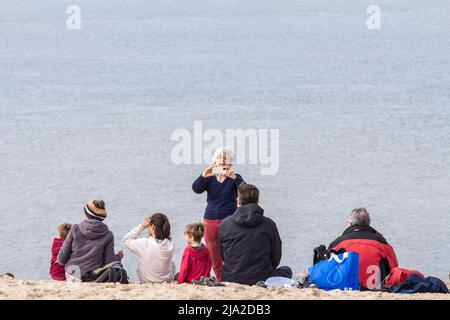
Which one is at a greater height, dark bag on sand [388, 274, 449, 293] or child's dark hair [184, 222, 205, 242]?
child's dark hair [184, 222, 205, 242]

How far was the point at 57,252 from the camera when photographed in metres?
11.4

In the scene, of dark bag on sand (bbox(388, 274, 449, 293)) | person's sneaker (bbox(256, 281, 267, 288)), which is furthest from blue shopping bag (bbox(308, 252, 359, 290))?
person's sneaker (bbox(256, 281, 267, 288))

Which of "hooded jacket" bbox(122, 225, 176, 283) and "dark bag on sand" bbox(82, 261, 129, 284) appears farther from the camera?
"hooded jacket" bbox(122, 225, 176, 283)

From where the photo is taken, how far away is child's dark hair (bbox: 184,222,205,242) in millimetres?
10664

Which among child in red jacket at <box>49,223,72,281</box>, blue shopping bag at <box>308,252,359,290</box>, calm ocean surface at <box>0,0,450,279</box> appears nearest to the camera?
blue shopping bag at <box>308,252,359,290</box>

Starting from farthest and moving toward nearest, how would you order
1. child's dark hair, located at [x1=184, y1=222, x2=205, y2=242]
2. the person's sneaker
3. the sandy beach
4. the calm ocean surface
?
the calm ocean surface
child's dark hair, located at [x1=184, y1=222, x2=205, y2=242]
the person's sneaker
the sandy beach

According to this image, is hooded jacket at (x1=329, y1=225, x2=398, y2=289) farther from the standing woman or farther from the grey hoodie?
the grey hoodie

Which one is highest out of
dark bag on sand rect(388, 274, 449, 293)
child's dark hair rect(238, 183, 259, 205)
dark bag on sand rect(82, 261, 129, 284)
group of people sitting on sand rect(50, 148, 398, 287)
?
child's dark hair rect(238, 183, 259, 205)

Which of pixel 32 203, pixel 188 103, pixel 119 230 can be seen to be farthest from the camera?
pixel 188 103

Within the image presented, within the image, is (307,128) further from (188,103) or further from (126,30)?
(126,30)
